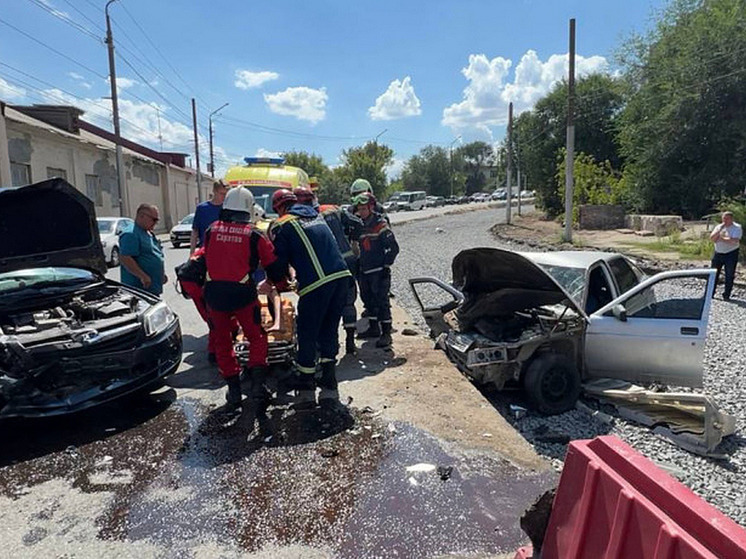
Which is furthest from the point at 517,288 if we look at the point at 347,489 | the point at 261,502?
the point at 261,502

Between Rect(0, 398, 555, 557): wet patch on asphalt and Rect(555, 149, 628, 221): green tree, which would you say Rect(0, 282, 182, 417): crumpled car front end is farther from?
Rect(555, 149, 628, 221): green tree

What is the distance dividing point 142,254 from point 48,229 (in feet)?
2.97

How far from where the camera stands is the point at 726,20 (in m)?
22.7

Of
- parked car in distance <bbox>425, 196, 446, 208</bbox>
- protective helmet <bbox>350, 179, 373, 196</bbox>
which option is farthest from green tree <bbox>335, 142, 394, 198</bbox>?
protective helmet <bbox>350, 179, 373, 196</bbox>

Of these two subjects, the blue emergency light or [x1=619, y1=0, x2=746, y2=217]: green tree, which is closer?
the blue emergency light

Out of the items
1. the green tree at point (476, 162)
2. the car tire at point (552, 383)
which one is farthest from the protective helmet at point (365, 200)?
the green tree at point (476, 162)

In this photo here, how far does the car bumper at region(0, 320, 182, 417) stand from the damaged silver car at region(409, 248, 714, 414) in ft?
9.17

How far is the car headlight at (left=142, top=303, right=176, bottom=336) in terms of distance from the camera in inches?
180

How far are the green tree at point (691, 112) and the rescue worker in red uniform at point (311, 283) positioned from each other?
24.1 meters

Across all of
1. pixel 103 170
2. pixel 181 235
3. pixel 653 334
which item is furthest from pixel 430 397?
pixel 103 170

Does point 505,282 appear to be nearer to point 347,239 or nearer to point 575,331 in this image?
point 575,331

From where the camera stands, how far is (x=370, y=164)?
6381 cm

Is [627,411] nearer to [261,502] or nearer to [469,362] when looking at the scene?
[469,362]

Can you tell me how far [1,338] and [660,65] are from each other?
29454 millimetres
